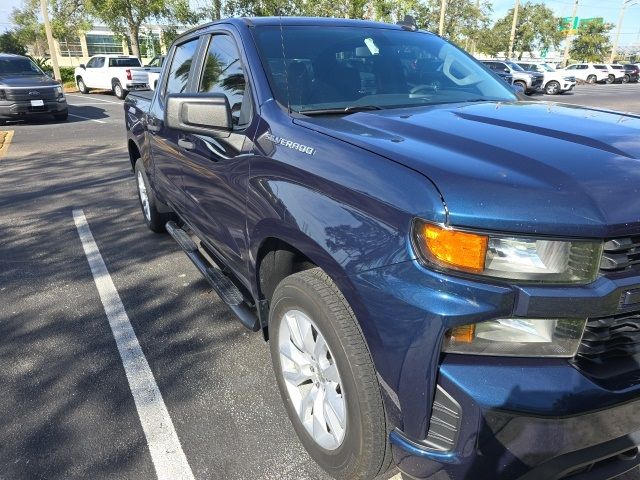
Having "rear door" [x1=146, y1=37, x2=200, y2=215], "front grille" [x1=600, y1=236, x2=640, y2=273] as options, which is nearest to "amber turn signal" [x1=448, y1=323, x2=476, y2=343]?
"front grille" [x1=600, y1=236, x2=640, y2=273]

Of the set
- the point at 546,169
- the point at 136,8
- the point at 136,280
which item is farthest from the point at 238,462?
the point at 136,8

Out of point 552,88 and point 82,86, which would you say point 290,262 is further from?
point 552,88

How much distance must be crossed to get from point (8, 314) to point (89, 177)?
466cm

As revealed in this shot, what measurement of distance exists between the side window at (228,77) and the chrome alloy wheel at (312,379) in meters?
1.09

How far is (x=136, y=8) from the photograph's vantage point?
89.2 feet

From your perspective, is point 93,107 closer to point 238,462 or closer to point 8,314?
point 8,314

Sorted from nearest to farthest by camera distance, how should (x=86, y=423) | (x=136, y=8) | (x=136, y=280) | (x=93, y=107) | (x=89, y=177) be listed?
(x=86, y=423) → (x=136, y=280) → (x=89, y=177) → (x=93, y=107) → (x=136, y=8)

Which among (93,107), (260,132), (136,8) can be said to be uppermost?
(136,8)

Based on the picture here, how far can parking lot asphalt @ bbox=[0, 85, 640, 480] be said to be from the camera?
235 cm

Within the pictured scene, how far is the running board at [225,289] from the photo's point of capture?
279 centimetres

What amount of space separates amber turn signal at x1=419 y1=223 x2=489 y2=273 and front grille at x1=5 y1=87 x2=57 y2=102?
14459 millimetres

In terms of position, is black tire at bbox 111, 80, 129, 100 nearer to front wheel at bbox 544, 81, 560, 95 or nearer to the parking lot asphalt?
the parking lot asphalt

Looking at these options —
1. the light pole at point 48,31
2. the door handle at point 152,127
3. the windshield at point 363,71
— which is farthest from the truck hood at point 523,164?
the light pole at point 48,31

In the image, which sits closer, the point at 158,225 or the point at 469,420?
the point at 469,420
